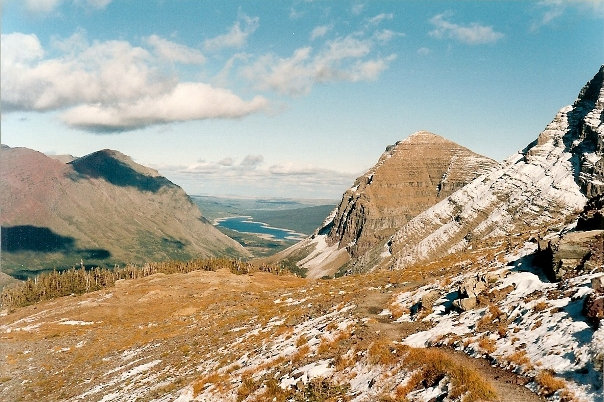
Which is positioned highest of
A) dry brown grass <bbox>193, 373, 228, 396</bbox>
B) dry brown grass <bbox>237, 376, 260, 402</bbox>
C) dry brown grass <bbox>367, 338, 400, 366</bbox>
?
dry brown grass <bbox>367, 338, 400, 366</bbox>

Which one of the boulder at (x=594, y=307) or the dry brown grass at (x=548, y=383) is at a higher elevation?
the boulder at (x=594, y=307)

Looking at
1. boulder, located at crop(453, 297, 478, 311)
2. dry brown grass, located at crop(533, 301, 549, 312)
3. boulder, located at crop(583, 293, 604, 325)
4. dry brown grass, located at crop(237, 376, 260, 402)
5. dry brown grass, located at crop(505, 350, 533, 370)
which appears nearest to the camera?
dry brown grass, located at crop(505, 350, 533, 370)

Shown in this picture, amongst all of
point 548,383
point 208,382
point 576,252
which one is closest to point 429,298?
point 576,252

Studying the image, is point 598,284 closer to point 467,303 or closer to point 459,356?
point 467,303

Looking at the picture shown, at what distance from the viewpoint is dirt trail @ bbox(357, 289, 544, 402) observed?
1550 centimetres

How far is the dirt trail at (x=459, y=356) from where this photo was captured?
610 inches

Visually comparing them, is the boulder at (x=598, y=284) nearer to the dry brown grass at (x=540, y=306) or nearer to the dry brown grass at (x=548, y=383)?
the dry brown grass at (x=540, y=306)

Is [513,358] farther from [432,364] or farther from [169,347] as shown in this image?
[169,347]

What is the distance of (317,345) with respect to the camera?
28.8 m

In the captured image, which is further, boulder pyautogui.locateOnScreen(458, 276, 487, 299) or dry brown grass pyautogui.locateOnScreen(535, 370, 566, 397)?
boulder pyautogui.locateOnScreen(458, 276, 487, 299)

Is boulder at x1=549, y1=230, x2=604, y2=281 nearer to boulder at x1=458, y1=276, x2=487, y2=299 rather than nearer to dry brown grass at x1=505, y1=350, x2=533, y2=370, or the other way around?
boulder at x1=458, y1=276, x2=487, y2=299

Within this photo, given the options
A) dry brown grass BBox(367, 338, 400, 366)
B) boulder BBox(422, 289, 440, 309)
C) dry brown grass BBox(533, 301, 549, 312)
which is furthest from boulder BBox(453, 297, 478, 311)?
dry brown grass BBox(367, 338, 400, 366)

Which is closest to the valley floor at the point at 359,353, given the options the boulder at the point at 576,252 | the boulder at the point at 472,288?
the boulder at the point at 472,288

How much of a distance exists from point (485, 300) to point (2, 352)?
8011 cm
